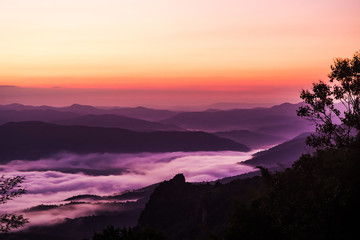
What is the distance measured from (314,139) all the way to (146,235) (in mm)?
22600

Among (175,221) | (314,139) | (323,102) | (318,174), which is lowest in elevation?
(175,221)

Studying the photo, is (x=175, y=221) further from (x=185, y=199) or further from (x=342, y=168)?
(x=342, y=168)

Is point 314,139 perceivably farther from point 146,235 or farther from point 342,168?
point 146,235

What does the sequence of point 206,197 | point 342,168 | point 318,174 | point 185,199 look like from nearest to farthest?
point 342,168 < point 318,174 < point 206,197 < point 185,199

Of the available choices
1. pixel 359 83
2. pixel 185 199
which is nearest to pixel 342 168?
pixel 359 83

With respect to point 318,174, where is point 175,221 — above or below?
below

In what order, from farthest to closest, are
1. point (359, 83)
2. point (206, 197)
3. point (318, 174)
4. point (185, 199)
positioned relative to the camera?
1. point (185, 199)
2. point (206, 197)
3. point (359, 83)
4. point (318, 174)

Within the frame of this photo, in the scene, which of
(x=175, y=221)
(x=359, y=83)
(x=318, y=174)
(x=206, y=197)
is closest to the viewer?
(x=318, y=174)

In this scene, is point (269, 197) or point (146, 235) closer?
point (269, 197)

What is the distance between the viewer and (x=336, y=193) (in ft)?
89.9

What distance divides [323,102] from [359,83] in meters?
4.27

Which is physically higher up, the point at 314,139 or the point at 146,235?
the point at 314,139

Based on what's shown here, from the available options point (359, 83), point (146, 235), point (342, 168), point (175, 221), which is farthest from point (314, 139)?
point (175, 221)

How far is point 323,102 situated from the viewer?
4719 cm
